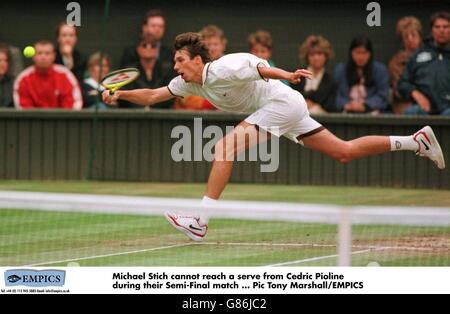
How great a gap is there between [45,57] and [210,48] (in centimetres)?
227

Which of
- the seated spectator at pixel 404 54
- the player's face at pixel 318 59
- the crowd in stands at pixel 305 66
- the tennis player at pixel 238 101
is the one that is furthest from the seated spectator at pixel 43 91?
the tennis player at pixel 238 101

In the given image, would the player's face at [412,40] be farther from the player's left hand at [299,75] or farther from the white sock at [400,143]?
the player's left hand at [299,75]

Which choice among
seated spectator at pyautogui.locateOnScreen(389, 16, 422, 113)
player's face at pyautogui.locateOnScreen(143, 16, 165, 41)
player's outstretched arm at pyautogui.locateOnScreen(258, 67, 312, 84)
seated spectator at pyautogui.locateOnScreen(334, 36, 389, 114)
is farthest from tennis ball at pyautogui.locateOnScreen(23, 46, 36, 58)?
player's outstretched arm at pyautogui.locateOnScreen(258, 67, 312, 84)

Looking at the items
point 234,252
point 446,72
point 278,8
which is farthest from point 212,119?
point 234,252

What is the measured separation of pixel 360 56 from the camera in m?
15.8

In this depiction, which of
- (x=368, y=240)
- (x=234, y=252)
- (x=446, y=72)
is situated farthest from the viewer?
(x=446, y=72)

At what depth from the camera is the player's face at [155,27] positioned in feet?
53.1

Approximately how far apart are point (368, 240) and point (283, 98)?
1.47 m

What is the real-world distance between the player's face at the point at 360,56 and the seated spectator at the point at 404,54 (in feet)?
1.44

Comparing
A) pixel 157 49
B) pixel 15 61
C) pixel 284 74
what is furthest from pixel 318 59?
pixel 284 74

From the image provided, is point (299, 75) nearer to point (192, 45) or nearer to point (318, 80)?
point (192, 45)

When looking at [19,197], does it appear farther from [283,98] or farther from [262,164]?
[262,164]

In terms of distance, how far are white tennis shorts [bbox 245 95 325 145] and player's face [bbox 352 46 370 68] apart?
17.3ft

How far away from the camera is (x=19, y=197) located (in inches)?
247
